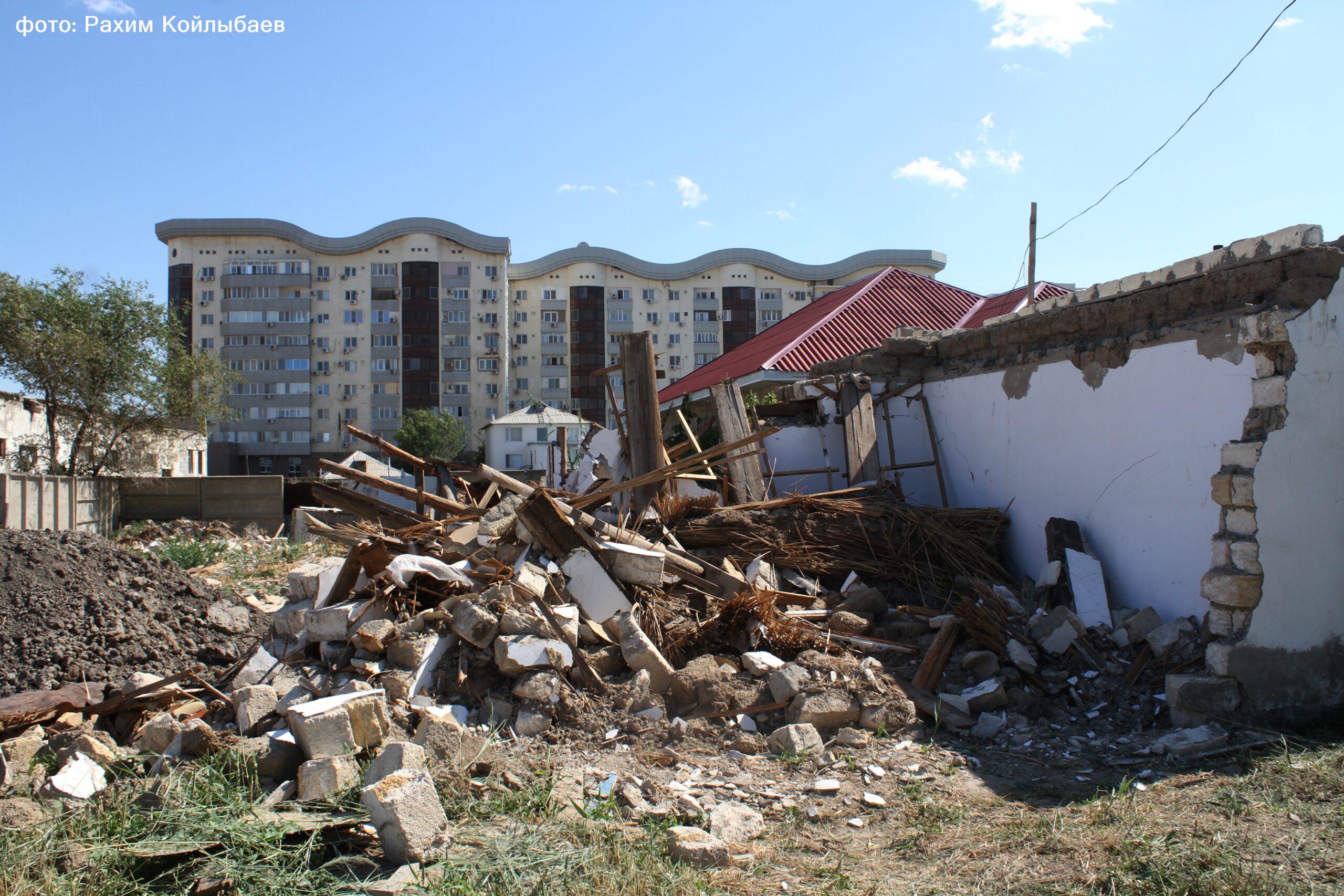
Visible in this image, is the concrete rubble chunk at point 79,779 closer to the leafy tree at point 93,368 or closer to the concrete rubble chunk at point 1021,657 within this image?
the concrete rubble chunk at point 1021,657

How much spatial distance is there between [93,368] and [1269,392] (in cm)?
2644

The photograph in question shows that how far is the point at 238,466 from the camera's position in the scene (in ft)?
165

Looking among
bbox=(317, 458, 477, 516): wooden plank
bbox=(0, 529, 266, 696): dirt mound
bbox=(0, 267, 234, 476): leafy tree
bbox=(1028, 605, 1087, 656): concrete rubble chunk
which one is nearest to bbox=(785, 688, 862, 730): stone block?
bbox=(1028, 605, 1087, 656): concrete rubble chunk

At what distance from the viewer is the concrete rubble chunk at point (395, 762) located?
396 cm

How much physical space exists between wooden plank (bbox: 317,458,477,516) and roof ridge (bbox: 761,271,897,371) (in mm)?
6856

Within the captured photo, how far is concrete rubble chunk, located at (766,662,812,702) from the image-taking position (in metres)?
5.57

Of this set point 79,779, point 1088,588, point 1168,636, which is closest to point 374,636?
point 79,779

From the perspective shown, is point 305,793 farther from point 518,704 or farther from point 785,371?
point 785,371

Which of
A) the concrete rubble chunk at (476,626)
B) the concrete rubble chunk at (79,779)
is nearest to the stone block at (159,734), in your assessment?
the concrete rubble chunk at (79,779)

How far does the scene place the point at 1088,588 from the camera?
6.75 metres

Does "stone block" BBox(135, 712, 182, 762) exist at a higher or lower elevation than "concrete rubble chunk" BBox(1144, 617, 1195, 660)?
lower

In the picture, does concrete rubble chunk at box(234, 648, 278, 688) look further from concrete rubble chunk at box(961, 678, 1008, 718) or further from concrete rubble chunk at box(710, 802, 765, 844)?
concrete rubble chunk at box(961, 678, 1008, 718)

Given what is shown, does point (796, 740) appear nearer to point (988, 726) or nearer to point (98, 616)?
point (988, 726)

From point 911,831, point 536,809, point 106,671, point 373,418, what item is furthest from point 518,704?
point 373,418
